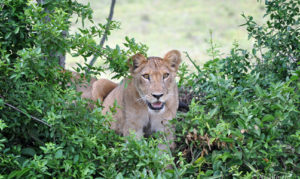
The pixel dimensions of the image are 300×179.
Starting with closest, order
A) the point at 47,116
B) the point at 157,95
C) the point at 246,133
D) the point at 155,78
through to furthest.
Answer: the point at 47,116, the point at 246,133, the point at 157,95, the point at 155,78

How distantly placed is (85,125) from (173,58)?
154 cm

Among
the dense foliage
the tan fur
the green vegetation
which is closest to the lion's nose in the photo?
the dense foliage

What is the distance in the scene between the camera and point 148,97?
4.55 metres

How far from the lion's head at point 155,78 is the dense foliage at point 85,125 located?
1.88 ft

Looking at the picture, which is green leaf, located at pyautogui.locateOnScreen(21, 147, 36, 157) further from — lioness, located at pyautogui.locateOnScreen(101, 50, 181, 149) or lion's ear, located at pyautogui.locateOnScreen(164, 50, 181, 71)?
lion's ear, located at pyautogui.locateOnScreen(164, 50, 181, 71)

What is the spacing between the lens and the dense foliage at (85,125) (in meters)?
3.27

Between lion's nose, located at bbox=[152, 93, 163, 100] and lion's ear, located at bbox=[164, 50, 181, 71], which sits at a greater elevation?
lion's ear, located at bbox=[164, 50, 181, 71]

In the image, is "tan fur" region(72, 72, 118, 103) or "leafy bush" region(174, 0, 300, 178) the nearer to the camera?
"leafy bush" region(174, 0, 300, 178)

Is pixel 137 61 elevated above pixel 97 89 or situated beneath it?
elevated above

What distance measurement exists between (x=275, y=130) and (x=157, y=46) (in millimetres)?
8549

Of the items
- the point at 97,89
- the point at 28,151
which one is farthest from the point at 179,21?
the point at 28,151

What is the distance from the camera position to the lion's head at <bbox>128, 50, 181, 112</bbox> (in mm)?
4535

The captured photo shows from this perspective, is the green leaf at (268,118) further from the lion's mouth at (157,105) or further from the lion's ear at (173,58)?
the lion's ear at (173,58)

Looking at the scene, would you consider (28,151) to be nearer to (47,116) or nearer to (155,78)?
(47,116)
